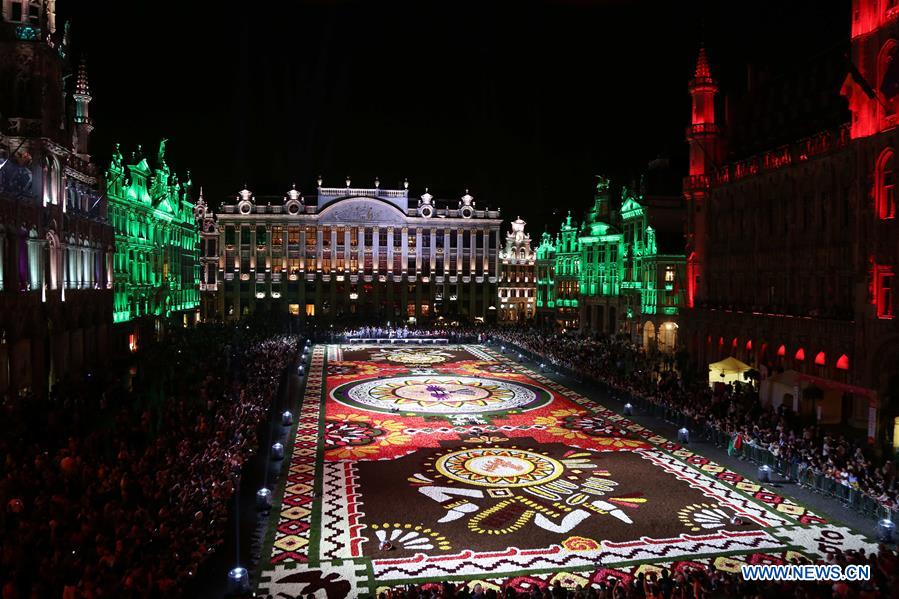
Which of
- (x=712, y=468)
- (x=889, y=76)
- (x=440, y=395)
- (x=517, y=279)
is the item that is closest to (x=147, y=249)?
(x=440, y=395)

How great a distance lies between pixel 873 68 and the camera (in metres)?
24.9

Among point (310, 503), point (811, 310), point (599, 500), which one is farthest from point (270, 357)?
point (811, 310)

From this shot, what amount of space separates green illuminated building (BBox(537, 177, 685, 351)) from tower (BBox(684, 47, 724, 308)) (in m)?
3.81

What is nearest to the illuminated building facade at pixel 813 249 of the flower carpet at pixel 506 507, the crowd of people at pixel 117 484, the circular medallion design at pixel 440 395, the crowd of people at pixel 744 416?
the crowd of people at pixel 744 416

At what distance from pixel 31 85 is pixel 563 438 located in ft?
89.8

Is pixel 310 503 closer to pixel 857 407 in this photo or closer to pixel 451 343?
pixel 857 407

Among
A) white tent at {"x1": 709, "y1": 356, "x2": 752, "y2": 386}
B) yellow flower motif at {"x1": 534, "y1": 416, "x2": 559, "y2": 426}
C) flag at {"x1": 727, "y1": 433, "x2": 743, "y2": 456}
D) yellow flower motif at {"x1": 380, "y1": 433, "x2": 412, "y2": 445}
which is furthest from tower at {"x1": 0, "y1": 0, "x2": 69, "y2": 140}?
white tent at {"x1": 709, "y1": 356, "x2": 752, "y2": 386}

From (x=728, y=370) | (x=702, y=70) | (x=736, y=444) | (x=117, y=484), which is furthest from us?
(x=702, y=70)

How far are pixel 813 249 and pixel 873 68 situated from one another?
8347 mm

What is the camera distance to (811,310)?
29.2 metres

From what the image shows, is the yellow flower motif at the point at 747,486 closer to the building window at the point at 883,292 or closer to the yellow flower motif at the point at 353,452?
the building window at the point at 883,292

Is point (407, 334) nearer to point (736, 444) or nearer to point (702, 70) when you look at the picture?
point (702, 70)

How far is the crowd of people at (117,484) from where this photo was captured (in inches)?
417

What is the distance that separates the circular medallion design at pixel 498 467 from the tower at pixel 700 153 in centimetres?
2401
